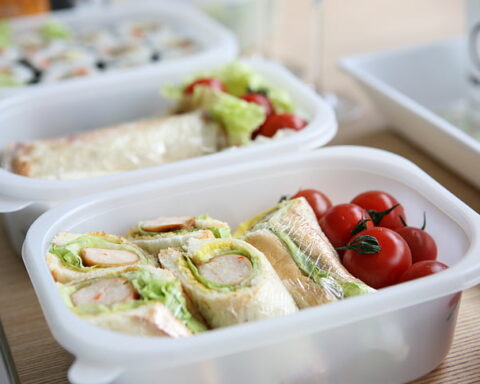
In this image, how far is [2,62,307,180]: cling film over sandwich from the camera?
5.04ft

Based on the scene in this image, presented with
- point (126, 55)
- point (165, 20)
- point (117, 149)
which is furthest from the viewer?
point (165, 20)

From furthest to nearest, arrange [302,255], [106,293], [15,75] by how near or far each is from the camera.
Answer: [15,75]
[302,255]
[106,293]

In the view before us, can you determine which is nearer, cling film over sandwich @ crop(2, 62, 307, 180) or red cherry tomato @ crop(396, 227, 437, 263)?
red cherry tomato @ crop(396, 227, 437, 263)

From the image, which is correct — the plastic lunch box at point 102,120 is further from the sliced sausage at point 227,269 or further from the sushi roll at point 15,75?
the sliced sausage at point 227,269

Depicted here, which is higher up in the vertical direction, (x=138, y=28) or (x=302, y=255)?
(x=302, y=255)

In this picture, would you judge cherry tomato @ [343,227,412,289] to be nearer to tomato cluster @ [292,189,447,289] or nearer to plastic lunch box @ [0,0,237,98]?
tomato cluster @ [292,189,447,289]

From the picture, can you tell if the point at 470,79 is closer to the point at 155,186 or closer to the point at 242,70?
the point at 242,70

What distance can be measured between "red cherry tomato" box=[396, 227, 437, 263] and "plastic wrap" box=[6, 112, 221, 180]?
626 millimetres

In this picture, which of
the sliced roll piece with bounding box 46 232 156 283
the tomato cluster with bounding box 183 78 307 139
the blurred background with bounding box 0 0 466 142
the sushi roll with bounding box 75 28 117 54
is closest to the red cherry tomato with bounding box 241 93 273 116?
the tomato cluster with bounding box 183 78 307 139

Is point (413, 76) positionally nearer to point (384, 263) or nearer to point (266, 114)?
point (266, 114)

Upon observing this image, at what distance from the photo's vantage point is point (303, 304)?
3.41ft

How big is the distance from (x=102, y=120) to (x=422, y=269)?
1131mm

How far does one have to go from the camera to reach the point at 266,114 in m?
1.70

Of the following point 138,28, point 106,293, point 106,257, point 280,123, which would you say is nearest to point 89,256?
point 106,257
